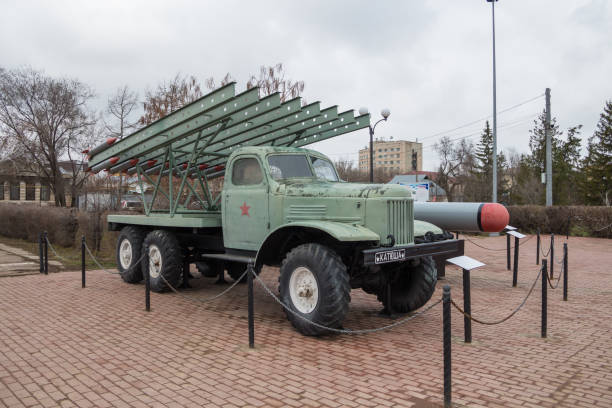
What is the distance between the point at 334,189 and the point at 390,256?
127cm

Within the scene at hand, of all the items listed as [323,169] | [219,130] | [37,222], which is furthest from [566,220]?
→ [37,222]

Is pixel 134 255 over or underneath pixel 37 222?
underneath

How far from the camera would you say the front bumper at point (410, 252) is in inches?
197

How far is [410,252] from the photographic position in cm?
536

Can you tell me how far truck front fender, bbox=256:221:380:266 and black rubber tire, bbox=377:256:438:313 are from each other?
136 cm

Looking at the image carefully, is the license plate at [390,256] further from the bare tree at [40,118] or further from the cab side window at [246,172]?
the bare tree at [40,118]

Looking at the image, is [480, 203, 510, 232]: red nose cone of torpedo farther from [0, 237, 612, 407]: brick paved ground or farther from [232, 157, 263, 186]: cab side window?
[232, 157, 263, 186]: cab side window

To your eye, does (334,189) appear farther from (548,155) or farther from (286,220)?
(548,155)

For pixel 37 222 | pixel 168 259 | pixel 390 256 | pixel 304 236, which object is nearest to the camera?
pixel 390 256

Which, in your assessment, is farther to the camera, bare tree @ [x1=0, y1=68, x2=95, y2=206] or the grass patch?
bare tree @ [x1=0, y1=68, x2=95, y2=206]

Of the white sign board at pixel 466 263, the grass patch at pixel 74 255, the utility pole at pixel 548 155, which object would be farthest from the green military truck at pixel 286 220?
the utility pole at pixel 548 155

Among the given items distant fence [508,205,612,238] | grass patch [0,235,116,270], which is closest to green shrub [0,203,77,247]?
grass patch [0,235,116,270]

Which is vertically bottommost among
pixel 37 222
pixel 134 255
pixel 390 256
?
pixel 134 255

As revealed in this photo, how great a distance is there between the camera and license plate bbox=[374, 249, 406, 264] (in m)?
5.01
